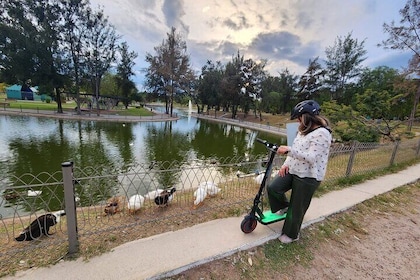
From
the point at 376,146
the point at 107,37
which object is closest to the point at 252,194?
the point at 376,146

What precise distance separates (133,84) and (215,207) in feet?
114

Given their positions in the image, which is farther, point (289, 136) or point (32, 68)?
point (32, 68)

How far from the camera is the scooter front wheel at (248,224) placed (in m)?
2.26

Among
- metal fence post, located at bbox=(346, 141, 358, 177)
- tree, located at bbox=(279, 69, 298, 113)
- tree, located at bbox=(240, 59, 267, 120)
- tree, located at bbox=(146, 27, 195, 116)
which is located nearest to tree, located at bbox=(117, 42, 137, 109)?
tree, located at bbox=(146, 27, 195, 116)

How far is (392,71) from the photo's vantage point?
2712 centimetres

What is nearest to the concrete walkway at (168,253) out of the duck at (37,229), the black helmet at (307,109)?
the duck at (37,229)

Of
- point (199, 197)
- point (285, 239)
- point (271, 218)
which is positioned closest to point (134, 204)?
point (199, 197)

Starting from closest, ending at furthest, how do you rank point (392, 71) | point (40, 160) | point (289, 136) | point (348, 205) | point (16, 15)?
point (289, 136)
point (348, 205)
point (40, 160)
point (16, 15)
point (392, 71)

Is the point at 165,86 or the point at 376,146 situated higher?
the point at 165,86

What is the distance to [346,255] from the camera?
7.08ft

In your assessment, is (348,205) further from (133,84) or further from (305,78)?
(133,84)

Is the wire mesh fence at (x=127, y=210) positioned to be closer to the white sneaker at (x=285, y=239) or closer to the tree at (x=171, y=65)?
the white sneaker at (x=285, y=239)

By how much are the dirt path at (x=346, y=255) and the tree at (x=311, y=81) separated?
31.0 m

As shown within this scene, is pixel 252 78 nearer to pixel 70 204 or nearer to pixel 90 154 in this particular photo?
pixel 90 154
